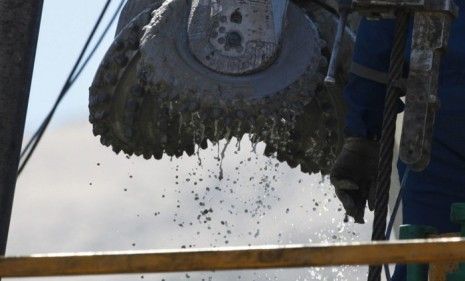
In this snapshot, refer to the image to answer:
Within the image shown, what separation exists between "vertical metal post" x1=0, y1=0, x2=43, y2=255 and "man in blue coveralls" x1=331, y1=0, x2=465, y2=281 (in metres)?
1.04

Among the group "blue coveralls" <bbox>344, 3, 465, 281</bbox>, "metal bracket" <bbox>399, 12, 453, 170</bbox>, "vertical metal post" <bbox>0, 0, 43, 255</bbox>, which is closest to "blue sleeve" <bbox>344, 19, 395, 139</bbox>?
"blue coveralls" <bbox>344, 3, 465, 281</bbox>

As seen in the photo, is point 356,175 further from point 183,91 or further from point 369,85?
point 183,91

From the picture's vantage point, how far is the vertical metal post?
5.68 meters

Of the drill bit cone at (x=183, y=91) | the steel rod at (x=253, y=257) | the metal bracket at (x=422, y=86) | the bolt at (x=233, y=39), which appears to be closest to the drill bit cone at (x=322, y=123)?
the drill bit cone at (x=183, y=91)

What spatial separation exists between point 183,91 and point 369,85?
2.26 feet

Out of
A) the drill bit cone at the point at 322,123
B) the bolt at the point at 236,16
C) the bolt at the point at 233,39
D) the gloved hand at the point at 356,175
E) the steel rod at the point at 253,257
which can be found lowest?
the steel rod at the point at 253,257

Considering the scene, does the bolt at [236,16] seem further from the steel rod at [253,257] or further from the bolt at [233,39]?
the steel rod at [253,257]

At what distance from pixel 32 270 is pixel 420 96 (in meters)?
1.43

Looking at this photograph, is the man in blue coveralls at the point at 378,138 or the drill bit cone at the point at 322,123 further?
the drill bit cone at the point at 322,123

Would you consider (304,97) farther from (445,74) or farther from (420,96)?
(420,96)

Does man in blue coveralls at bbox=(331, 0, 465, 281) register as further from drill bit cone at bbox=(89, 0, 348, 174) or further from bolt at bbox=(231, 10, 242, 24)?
bolt at bbox=(231, 10, 242, 24)

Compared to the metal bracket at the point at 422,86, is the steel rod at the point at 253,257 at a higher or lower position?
lower

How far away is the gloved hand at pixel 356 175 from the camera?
5645mm

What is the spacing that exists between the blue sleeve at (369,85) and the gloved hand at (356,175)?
4cm
